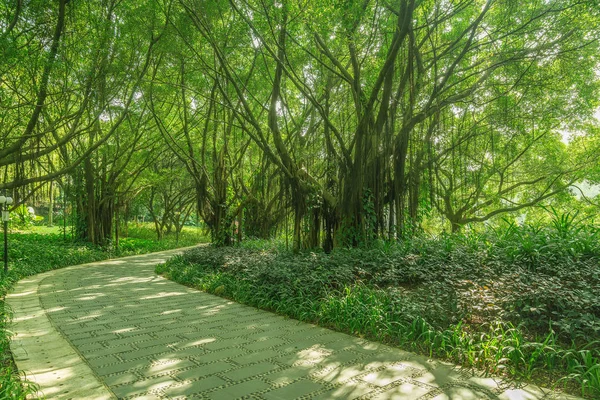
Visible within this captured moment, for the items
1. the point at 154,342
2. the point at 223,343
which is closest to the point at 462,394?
the point at 223,343

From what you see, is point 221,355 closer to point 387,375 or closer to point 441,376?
point 387,375

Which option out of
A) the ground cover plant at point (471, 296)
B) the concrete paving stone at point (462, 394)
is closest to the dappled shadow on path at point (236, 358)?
the concrete paving stone at point (462, 394)

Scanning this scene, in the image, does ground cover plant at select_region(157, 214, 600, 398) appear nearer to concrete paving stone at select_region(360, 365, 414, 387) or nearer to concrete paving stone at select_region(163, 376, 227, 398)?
concrete paving stone at select_region(360, 365, 414, 387)

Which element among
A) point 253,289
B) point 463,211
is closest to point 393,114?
point 253,289

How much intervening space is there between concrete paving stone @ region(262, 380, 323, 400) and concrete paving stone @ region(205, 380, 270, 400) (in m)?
0.08

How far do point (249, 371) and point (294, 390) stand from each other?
0.39m

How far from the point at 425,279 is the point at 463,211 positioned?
29.0 ft

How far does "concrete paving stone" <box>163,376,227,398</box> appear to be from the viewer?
2152 mm

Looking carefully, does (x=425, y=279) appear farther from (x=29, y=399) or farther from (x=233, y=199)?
(x=233, y=199)

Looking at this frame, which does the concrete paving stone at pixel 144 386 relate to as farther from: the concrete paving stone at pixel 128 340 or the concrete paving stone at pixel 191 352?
the concrete paving stone at pixel 128 340

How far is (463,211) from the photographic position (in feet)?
39.1

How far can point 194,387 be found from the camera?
2225mm

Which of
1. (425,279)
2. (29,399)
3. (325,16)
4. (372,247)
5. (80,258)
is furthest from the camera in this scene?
(80,258)

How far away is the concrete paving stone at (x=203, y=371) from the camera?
238cm
